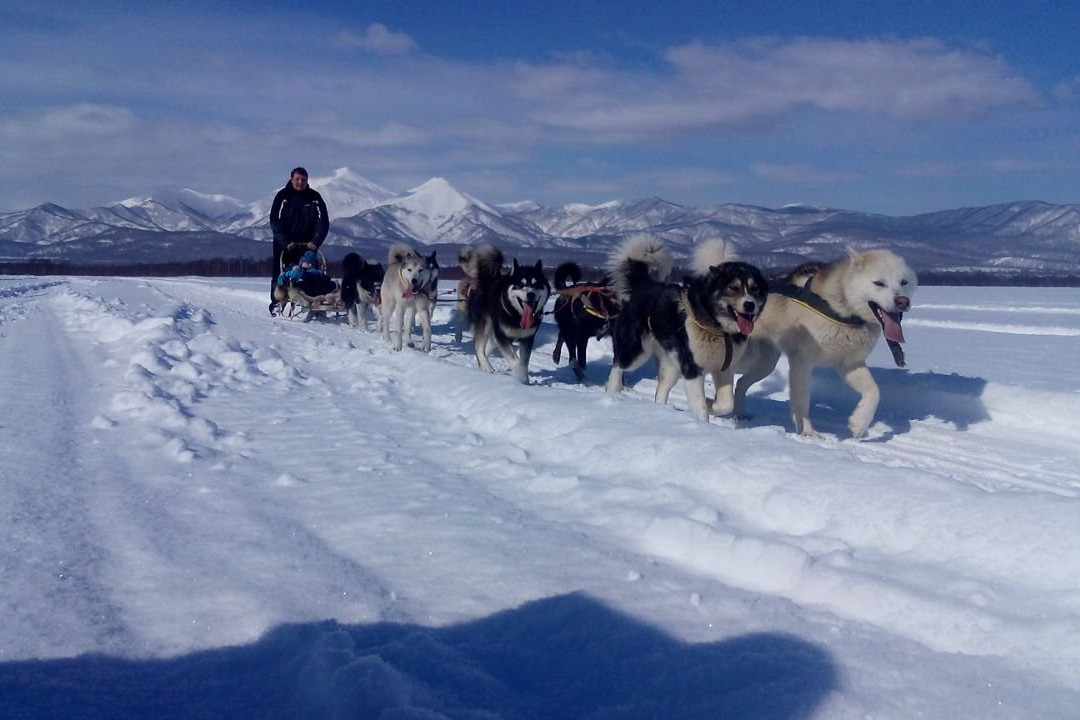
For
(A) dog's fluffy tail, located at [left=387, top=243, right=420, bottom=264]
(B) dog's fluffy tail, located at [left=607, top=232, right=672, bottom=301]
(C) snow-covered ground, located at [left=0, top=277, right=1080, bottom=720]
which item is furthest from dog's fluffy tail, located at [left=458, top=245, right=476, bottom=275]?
(C) snow-covered ground, located at [left=0, top=277, right=1080, bottom=720]

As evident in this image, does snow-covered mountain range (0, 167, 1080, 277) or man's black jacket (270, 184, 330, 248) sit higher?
snow-covered mountain range (0, 167, 1080, 277)

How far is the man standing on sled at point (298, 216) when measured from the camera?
1190 centimetres

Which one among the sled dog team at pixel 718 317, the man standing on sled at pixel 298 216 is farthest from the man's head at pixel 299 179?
the sled dog team at pixel 718 317

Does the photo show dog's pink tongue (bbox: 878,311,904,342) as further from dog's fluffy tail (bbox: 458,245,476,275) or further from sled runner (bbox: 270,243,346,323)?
sled runner (bbox: 270,243,346,323)

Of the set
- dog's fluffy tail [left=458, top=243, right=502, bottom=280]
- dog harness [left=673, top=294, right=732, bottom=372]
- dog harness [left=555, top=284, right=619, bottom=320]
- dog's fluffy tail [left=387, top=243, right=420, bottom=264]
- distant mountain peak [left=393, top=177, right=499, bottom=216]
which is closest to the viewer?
dog harness [left=673, top=294, right=732, bottom=372]

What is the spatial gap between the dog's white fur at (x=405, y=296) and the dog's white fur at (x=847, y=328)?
4417mm

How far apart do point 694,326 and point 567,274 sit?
10.4 feet

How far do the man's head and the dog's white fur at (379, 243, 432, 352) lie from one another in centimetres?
305

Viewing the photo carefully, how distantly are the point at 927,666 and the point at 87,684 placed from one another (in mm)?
2088

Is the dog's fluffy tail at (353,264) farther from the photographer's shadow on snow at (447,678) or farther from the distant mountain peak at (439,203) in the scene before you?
the distant mountain peak at (439,203)

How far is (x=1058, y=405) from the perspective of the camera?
562cm

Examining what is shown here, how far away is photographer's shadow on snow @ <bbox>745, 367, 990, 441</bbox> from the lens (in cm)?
585

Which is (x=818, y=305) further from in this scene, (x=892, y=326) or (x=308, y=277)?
(x=308, y=277)

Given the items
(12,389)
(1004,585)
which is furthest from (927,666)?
(12,389)
